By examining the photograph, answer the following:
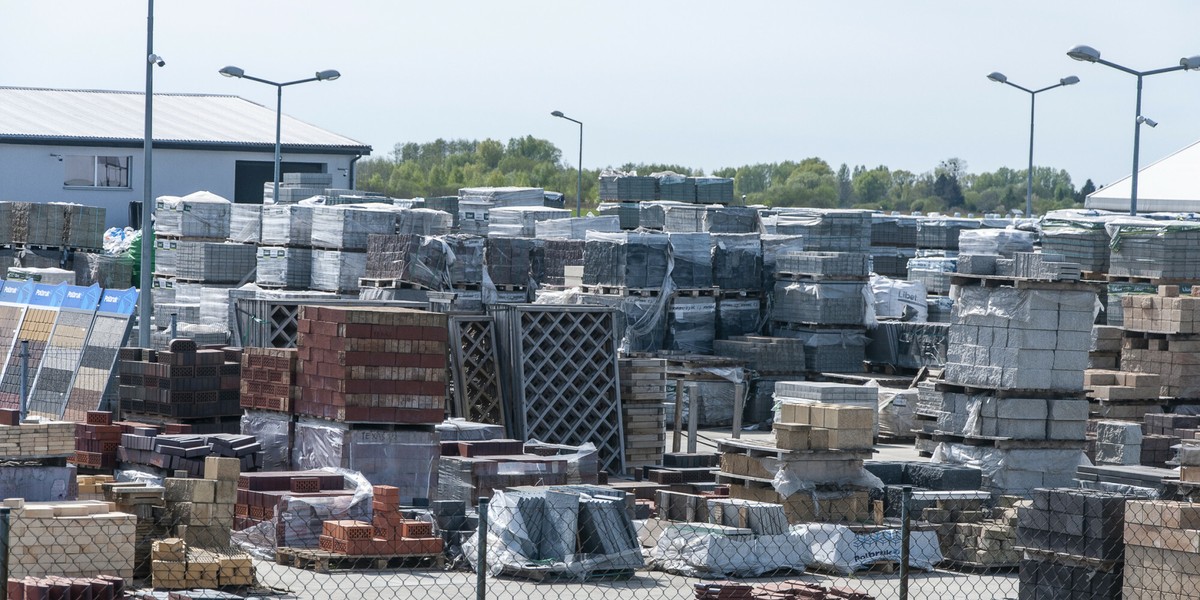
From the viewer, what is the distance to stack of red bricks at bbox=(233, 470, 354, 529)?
13.1 metres

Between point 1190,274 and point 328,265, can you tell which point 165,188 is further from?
point 1190,274

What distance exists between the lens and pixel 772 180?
4530 inches

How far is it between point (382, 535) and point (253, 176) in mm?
39416

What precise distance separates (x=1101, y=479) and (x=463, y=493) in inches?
286

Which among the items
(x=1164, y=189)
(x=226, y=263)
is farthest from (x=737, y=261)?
(x=1164, y=189)

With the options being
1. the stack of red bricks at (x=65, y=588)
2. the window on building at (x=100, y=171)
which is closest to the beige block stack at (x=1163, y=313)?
the stack of red bricks at (x=65, y=588)

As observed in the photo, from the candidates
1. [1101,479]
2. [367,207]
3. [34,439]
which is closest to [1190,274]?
[1101,479]

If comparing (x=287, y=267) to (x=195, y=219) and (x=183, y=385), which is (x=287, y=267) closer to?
(x=195, y=219)

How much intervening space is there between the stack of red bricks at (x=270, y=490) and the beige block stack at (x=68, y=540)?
86.2 inches

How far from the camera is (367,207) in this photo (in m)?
24.4

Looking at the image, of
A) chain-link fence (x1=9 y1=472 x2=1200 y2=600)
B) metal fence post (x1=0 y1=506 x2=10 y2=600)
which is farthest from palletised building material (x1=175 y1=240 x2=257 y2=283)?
metal fence post (x1=0 y1=506 x2=10 y2=600)

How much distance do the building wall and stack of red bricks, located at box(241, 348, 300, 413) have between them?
32.2 m

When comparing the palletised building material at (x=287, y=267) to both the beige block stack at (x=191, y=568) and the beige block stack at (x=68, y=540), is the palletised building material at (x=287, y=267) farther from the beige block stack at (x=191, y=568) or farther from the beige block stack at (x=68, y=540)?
the beige block stack at (x=68, y=540)

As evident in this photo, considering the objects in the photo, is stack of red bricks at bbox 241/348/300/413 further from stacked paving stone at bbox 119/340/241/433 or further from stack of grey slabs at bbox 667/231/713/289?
stack of grey slabs at bbox 667/231/713/289
